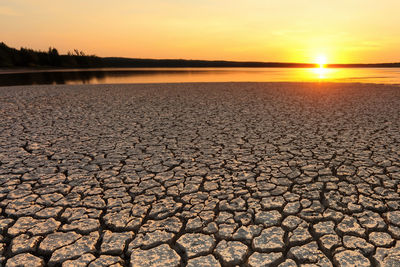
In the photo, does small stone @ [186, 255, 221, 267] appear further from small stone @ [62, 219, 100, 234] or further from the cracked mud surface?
small stone @ [62, 219, 100, 234]

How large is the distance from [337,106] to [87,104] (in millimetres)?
7102

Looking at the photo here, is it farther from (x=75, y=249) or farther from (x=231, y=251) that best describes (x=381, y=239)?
(x=75, y=249)

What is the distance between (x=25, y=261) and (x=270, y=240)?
5.33 ft

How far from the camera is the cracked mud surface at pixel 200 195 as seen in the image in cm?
183

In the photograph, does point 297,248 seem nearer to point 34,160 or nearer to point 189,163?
point 189,163

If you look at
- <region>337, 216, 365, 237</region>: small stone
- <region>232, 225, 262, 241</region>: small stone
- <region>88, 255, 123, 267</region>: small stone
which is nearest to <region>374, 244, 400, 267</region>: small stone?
<region>337, 216, 365, 237</region>: small stone

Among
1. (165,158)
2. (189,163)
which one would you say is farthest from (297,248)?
(165,158)

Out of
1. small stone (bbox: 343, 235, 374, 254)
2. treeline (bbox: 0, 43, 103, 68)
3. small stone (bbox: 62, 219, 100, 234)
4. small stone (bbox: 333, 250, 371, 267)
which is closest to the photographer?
small stone (bbox: 333, 250, 371, 267)

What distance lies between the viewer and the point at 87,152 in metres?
3.85

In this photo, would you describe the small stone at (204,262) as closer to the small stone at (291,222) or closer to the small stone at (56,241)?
the small stone at (291,222)

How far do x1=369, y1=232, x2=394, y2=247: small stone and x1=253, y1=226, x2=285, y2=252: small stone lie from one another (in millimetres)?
610

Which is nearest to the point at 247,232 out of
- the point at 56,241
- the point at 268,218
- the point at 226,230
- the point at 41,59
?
the point at 226,230

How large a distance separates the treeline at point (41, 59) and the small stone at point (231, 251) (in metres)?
49.3

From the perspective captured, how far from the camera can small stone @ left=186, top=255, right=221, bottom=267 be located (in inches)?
67.3
